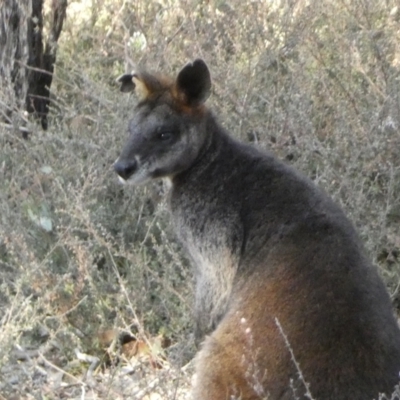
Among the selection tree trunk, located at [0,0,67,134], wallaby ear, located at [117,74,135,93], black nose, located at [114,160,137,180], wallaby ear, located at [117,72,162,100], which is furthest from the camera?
tree trunk, located at [0,0,67,134]

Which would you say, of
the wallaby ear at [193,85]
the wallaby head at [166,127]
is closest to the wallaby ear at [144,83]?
the wallaby head at [166,127]

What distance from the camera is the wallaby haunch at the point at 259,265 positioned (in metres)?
4.04

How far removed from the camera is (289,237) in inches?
180

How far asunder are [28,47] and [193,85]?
3691 millimetres

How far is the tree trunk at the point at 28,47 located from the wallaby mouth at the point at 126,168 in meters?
3.34

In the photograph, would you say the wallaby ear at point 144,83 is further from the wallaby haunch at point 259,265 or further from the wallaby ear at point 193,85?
the wallaby ear at point 193,85

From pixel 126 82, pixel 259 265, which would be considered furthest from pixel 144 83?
pixel 259 265

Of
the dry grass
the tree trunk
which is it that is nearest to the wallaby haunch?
the dry grass

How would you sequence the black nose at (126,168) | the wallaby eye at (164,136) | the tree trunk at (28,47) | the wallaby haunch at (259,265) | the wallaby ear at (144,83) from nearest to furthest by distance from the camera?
the wallaby haunch at (259,265) < the black nose at (126,168) < the wallaby eye at (164,136) < the wallaby ear at (144,83) < the tree trunk at (28,47)

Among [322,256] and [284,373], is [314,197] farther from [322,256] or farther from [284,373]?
[284,373]

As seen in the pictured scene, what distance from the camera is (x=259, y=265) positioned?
4625mm

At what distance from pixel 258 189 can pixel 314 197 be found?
299mm

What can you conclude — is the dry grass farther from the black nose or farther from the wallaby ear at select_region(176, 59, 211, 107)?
the wallaby ear at select_region(176, 59, 211, 107)

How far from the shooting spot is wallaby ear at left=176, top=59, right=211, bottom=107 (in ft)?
17.1
